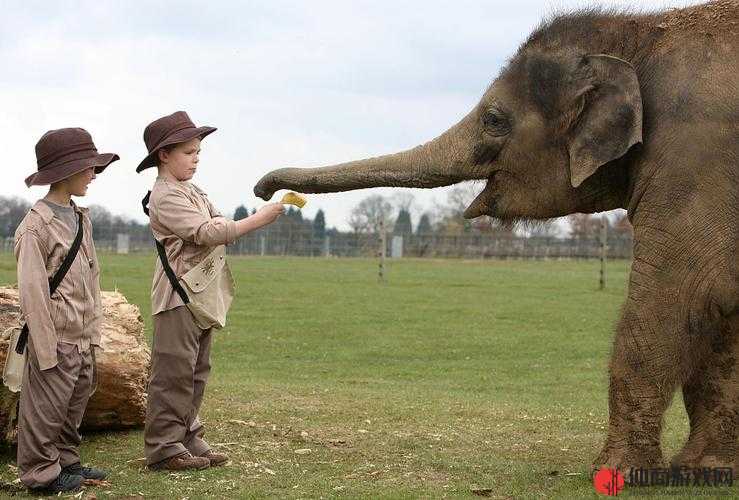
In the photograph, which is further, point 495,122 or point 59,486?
point 495,122

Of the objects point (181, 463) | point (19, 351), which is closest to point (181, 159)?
point (19, 351)

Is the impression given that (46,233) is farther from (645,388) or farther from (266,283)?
(266,283)

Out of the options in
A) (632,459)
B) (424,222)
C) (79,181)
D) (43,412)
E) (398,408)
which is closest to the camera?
(43,412)

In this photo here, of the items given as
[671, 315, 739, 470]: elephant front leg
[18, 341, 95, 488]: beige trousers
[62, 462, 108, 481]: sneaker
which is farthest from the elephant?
[62, 462, 108, 481]: sneaker

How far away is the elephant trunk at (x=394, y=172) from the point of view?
7.00 m

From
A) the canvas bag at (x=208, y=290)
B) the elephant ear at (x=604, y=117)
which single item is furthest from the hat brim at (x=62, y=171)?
the elephant ear at (x=604, y=117)

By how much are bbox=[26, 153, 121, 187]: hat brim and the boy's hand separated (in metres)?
1.02

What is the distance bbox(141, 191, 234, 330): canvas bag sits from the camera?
681cm

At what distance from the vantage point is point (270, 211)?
6.71 meters

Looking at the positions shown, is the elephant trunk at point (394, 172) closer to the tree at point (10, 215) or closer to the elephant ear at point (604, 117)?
the elephant ear at point (604, 117)

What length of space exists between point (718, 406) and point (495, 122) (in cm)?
239

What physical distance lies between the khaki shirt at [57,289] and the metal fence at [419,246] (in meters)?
71.2

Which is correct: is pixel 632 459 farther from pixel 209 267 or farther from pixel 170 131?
pixel 170 131

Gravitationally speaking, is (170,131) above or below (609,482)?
above
